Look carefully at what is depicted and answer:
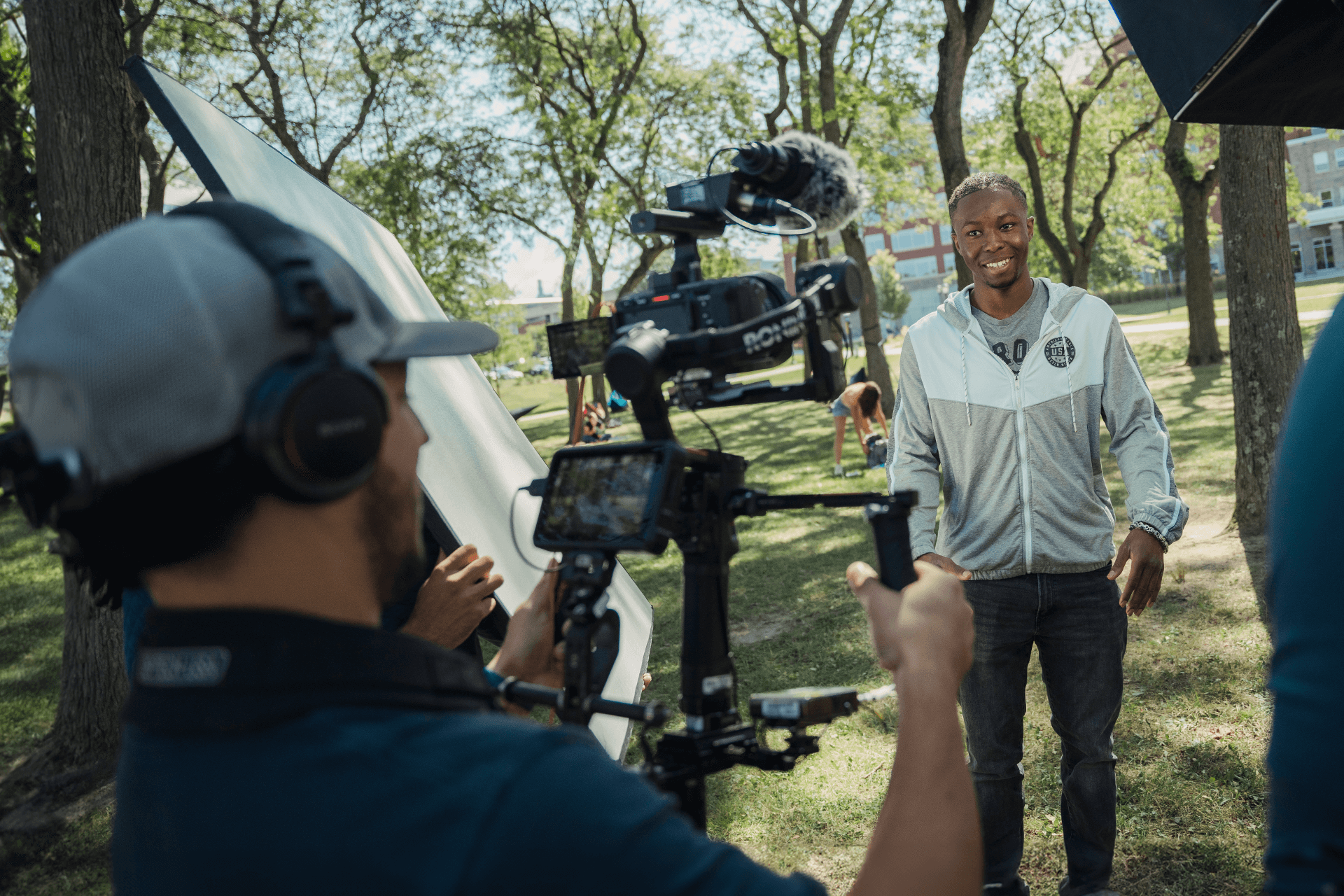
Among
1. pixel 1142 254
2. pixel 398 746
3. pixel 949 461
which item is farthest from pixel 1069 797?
pixel 1142 254

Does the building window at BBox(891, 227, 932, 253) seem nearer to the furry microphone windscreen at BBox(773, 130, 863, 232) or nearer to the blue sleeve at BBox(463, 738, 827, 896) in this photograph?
the furry microphone windscreen at BBox(773, 130, 863, 232)

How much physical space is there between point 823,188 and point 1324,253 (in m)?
76.0

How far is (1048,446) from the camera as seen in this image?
2930 mm

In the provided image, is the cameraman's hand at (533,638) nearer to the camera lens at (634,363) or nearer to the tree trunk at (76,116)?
the camera lens at (634,363)

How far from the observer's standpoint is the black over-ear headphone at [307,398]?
0.87 meters

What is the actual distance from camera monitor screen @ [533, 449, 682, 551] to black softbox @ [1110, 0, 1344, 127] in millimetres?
1429

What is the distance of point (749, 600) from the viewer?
7555 millimetres

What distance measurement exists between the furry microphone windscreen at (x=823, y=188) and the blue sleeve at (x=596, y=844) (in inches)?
49.3

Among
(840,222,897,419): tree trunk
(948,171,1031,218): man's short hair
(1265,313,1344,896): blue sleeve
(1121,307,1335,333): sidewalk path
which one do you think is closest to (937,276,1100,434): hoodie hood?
(948,171,1031,218): man's short hair

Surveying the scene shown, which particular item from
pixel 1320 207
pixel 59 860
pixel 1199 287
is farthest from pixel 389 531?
pixel 1320 207

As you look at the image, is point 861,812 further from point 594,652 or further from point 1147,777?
point 594,652

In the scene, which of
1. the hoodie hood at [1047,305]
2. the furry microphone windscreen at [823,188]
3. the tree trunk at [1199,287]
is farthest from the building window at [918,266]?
the furry microphone windscreen at [823,188]

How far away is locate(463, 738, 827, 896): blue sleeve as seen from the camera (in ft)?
2.56

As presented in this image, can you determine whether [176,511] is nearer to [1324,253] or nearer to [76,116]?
[76,116]
